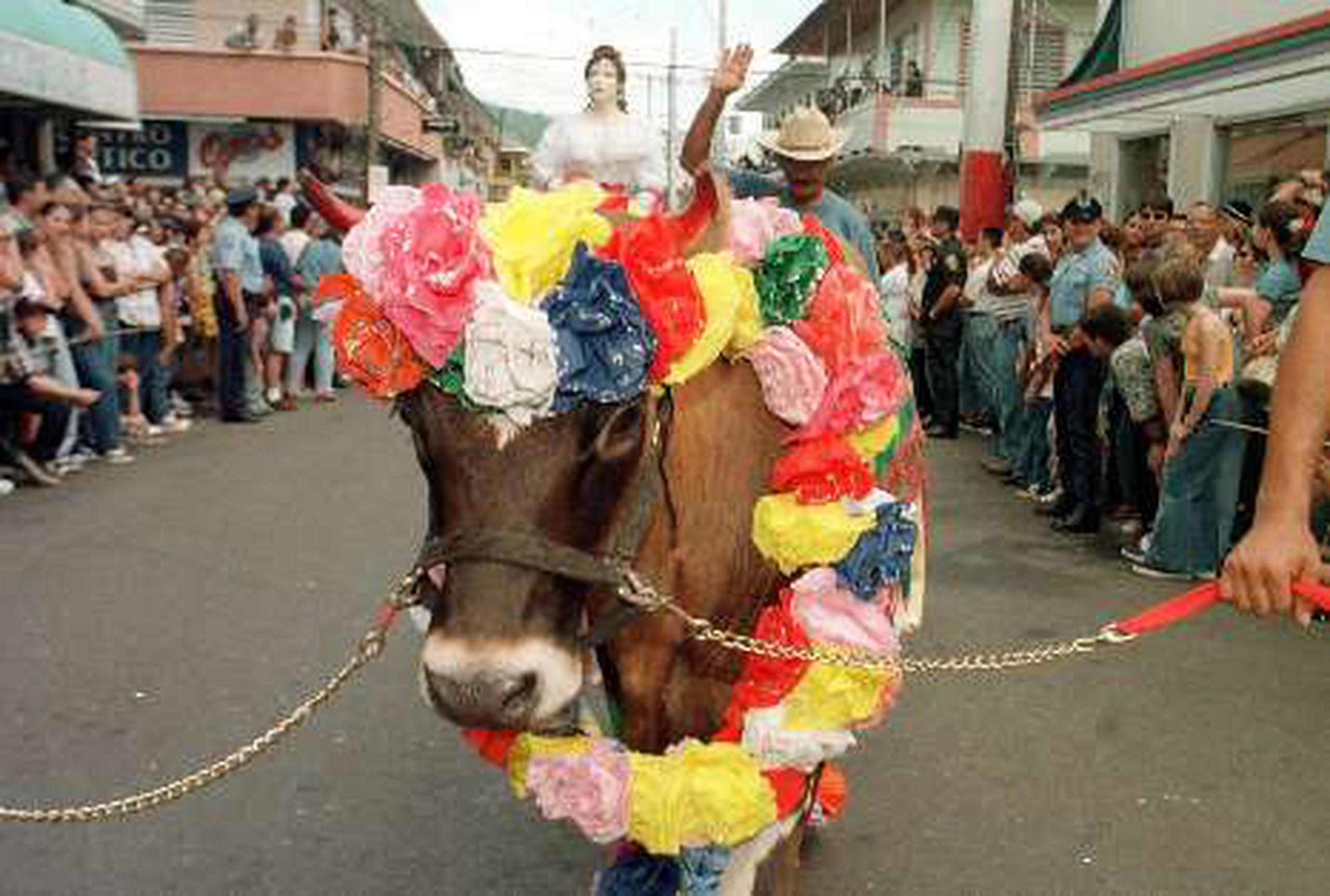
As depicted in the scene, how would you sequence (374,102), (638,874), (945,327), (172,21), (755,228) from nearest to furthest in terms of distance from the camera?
1. (755,228)
2. (638,874)
3. (945,327)
4. (172,21)
5. (374,102)

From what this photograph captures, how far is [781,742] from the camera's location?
296 centimetres

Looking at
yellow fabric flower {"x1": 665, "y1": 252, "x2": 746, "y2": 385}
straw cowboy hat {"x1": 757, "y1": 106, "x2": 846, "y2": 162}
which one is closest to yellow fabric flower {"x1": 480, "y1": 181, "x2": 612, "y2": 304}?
yellow fabric flower {"x1": 665, "y1": 252, "x2": 746, "y2": 385}

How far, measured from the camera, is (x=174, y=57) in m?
27.4

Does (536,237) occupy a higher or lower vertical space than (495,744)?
higher

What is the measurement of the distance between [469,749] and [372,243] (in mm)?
2623

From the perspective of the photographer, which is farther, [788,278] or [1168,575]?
[1168,575]

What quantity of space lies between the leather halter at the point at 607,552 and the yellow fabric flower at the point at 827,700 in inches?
19.4

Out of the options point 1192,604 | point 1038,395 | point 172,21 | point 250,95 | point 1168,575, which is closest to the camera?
point 1192,604

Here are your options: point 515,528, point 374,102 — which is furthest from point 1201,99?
point 374,102

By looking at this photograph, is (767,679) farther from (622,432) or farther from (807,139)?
(807,139)

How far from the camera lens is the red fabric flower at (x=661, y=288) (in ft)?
8.66

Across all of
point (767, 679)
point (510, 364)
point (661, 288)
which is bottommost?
point (767, 679)

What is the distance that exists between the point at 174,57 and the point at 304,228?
14.5 metres

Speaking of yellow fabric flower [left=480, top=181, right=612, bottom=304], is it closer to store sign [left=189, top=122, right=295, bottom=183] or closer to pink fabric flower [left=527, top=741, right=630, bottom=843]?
pink fabric flower [left=527, top=741, right=630, bottom=843]
